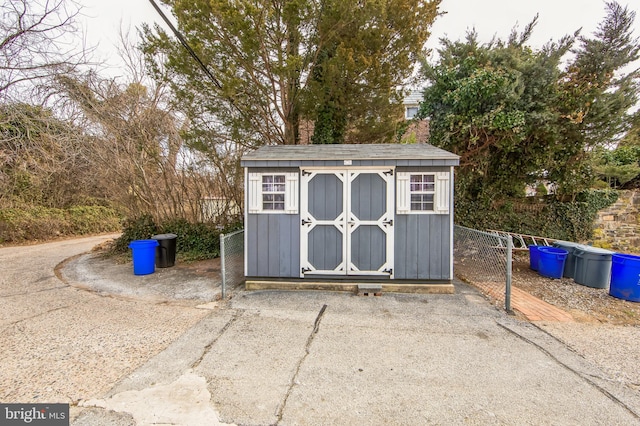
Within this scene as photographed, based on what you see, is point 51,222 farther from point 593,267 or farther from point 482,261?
point 593,267

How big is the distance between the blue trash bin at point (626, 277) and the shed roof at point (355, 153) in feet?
10.8

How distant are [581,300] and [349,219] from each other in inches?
167

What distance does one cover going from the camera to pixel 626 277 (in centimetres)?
486

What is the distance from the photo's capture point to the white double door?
16.9ft

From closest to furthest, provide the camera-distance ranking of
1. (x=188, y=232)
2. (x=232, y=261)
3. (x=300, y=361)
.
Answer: (x=300, y=361) < (x=232, y=261) < (x=188, y=232)

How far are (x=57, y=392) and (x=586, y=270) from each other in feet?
26.7

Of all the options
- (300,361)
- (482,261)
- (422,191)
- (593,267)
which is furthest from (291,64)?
(593,267)

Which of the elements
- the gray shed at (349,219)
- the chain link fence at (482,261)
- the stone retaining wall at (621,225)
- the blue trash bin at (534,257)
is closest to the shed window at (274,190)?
the gray shed at (349,219)

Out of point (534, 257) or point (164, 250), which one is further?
point (164, 250)

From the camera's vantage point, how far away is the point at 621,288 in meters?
4.94

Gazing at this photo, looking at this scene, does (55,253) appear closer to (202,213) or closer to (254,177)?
(202,213)

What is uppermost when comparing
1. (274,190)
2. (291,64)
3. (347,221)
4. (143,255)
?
(291,64)

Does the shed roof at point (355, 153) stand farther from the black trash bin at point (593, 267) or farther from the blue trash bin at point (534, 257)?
the blue trash bin at point (534, 257)

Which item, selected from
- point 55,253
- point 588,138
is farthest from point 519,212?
point 55,253
